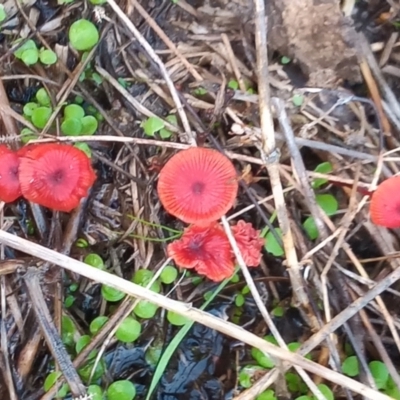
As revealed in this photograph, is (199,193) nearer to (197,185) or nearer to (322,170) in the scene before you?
(197,185)

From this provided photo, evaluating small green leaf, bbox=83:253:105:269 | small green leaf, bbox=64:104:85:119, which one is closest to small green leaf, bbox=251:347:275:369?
small green leaf, bbox=83:253:105:269

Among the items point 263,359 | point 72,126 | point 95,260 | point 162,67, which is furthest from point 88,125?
point 263,359

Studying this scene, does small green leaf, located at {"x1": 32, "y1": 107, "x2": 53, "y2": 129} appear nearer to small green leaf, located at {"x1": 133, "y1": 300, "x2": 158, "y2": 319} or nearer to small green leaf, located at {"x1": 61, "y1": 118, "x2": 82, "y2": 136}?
small green leaf, located at {"x1": 61, "y1": 118, "x2": 82, "y2": 136}

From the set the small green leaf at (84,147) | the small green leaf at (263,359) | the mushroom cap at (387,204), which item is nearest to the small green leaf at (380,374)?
the small green leaf at (263,359)

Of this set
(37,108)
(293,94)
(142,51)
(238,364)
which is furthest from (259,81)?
(238,364)

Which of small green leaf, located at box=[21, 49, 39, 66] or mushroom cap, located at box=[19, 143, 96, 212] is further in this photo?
small green leaf, located at box=[21, 49, 39, 66]

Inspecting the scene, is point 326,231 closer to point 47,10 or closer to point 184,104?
point 184,104
